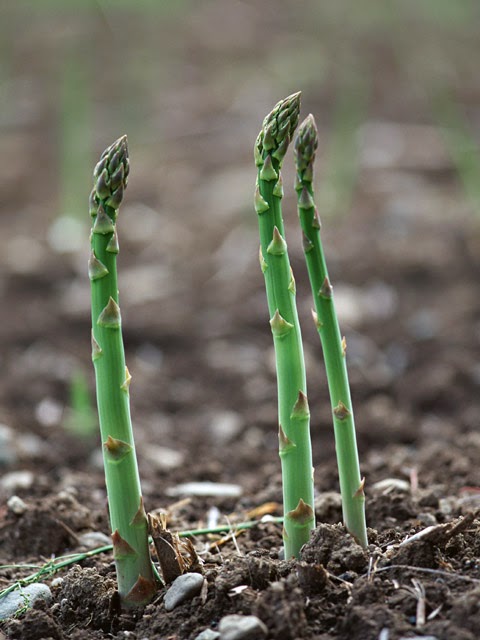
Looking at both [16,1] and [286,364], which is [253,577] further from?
[16,1]

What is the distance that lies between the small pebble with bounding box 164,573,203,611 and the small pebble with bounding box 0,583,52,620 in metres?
0.31

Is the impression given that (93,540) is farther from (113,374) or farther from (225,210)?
(225,210)

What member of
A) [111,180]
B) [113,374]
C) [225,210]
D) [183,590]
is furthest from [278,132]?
[225,210]

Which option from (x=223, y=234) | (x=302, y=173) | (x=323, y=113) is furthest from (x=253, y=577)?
(x=323, y=113)

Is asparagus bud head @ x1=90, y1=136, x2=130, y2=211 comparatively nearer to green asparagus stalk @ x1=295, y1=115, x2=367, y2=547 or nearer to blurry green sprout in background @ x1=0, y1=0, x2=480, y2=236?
green asparagus stalk @ x1=295, y1=115, x2=367, y2=547

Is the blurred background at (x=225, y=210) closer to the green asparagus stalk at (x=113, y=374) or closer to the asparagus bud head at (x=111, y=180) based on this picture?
the green asparagus stalk at (x=113, y=374)

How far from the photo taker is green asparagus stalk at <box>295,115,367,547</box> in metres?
1.78

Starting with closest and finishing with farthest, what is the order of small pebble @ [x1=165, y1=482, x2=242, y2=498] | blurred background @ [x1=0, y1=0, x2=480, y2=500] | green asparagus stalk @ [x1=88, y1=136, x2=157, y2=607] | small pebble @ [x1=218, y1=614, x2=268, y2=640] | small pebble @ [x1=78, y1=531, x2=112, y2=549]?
1. small pebble @ [x1=218, y1=614, x2=268, y2=640]
2. green asparagus stalk @ [x1=88, y1=136, x2=157, y2=607]
3. small pebble @ [x1=78, y1=531, x2=112, y2=549]
4. small pebble @ [x1=165, y1=482, x2=242, y2=498]
5. blurred background @ [x1=0, y1=0, x2=480, y2=500]

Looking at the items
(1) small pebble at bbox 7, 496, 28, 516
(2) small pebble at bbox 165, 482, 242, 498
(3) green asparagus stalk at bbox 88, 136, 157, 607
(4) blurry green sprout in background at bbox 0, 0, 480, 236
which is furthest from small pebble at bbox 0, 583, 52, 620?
(4) blurry green sprout in background at bbox 0, 0, 480, 236

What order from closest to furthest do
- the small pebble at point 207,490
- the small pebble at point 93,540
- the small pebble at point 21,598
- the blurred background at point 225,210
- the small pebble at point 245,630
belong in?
the small pebble at point 245,630
the small pebble at point 21,598
the small pebble at point 93,540
the small pebble at point 207,490
the blurred background at point 225,210

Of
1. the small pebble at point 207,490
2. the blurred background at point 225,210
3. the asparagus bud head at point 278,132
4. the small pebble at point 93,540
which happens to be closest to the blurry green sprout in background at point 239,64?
the blurred background at point 225,210

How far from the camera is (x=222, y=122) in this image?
6176mm

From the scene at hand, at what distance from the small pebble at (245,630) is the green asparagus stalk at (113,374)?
27 centimetres

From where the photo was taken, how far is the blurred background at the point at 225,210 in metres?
3.51
